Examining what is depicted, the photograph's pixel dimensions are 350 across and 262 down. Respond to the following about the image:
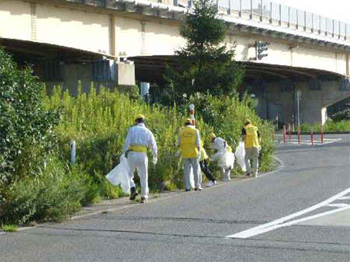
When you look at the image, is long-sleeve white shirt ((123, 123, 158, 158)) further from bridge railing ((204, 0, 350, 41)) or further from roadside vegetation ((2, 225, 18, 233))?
bridge railing ((204, 0, 350, 41))

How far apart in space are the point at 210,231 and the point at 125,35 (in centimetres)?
2191

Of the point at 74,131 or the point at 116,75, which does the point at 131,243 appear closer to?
the point at 74,131

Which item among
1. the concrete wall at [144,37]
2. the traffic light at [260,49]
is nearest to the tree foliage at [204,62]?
the concrete wall at [144,37]

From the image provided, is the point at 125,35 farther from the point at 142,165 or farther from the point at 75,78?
the point at 142,165

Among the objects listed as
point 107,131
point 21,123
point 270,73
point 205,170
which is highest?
point 270,73

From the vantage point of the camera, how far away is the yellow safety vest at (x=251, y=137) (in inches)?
784

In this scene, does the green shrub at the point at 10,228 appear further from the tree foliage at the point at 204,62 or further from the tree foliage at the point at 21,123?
the tree foliage at the point at 204,62

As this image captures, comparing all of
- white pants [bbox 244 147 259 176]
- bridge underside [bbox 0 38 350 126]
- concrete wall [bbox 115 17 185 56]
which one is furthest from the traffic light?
white pants [bbox 244 147 259 176]

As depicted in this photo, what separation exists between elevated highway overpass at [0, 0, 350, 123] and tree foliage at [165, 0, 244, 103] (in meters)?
4.11

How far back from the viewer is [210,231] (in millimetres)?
9922

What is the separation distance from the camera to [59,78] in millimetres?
31062

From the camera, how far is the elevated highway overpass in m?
26.5

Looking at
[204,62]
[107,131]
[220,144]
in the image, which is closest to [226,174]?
[220,144]

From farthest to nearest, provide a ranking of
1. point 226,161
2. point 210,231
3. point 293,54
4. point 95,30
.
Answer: point 293,54
point 95,30
point 226,161
point 210,231
